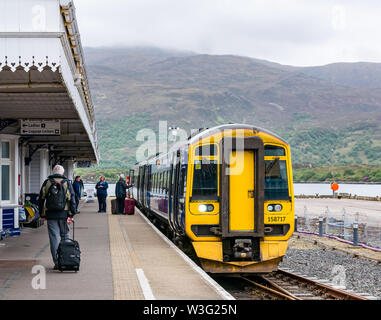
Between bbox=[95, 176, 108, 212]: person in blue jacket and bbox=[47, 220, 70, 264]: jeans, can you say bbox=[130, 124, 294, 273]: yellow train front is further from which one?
bbox=[95, 176, 108, 212]: person in blue jacket

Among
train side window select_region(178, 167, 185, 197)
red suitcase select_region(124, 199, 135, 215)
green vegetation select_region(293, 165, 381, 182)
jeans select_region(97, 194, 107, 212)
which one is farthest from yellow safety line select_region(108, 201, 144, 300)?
green vegetation select_region(293, 165, 381, 182)

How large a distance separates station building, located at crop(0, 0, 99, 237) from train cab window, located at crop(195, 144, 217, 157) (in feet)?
8.55

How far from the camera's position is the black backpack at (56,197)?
10438 millimetres

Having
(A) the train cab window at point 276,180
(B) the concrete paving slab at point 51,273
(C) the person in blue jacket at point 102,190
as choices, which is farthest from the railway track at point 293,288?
(C) the person in blue jacket at point 102,190

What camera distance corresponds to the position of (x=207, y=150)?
1250 cm

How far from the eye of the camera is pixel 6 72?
10.9 m

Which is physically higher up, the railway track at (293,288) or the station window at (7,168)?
→ the station window at (7,168)

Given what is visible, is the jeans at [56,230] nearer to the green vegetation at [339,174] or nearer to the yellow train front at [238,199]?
the yellow train front at [238,199]

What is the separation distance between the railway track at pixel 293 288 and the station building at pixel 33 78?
202 inches
